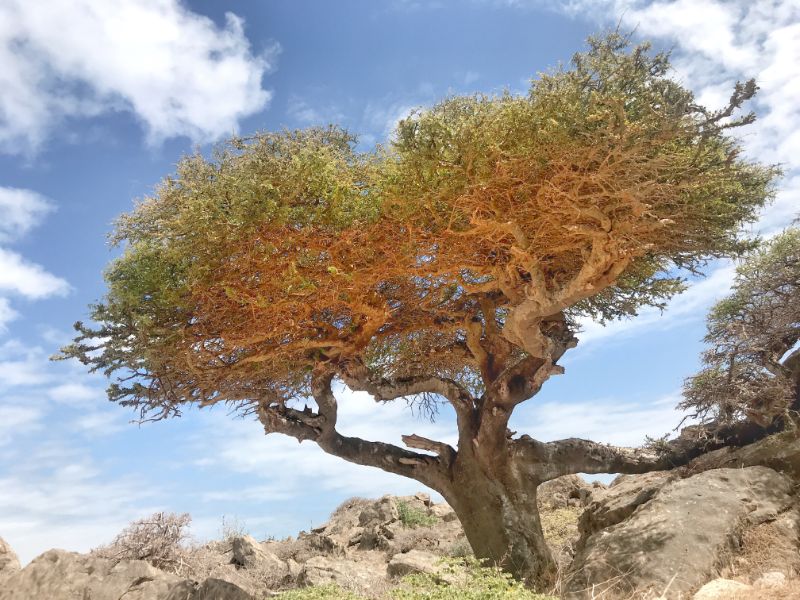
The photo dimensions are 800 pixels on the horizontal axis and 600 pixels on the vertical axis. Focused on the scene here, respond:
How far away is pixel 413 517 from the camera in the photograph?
20.5 meters

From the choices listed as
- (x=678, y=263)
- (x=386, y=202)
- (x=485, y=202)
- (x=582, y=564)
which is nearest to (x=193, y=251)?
(x=386, y=202)

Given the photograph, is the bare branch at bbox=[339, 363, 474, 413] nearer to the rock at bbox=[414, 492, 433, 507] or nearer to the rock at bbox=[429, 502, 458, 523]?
the rock at bbox=[429, 502, 458, 523]

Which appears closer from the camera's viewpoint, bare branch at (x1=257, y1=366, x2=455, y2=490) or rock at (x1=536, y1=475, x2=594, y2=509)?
bare branch at (x1=257, y1=366, x2=455, y2=490)

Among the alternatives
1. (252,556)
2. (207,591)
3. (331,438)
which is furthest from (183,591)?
(252,556)

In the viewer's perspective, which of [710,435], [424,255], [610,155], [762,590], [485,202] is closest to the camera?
[762,590]

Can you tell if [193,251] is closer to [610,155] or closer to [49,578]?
[49,578]

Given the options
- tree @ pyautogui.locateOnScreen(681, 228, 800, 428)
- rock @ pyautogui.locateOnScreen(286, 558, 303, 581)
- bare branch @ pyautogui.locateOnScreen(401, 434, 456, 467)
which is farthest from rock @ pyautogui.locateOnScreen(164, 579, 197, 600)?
tree @ pyautogui.locateOnScreen(681, 228, 800, 428)

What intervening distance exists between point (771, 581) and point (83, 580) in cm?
960

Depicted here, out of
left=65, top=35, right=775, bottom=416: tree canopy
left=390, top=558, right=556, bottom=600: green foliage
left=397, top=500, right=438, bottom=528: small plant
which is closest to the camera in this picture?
left=390, top=558, right=556, bottom=600: green foliage

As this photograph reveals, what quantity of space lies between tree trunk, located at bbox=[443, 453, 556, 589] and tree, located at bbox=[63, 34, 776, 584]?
0.13 ft

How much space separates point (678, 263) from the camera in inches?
576

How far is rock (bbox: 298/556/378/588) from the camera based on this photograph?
13.1m

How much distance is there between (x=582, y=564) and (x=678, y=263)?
24.8 feet

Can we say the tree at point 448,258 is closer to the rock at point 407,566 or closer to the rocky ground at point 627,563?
the rock at point 407,566
